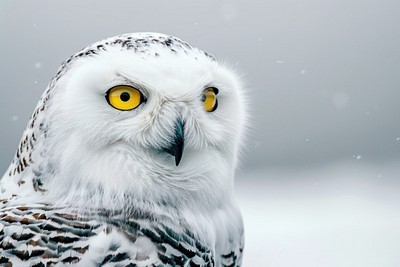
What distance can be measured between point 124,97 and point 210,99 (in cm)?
21

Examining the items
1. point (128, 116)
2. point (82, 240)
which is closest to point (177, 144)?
point (128, 116)

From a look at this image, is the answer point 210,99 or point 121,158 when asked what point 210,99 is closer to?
point 210,99

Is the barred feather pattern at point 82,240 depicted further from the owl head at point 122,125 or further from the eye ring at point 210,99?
the eye ring at point 210,99

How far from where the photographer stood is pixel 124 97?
1484mm

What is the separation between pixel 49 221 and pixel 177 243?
27 cm

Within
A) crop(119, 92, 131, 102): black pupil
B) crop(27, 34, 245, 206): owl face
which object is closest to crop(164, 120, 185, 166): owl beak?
crop(27, 34, 245, 206): owl face

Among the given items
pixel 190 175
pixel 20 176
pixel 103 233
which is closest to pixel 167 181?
pixel 190 175

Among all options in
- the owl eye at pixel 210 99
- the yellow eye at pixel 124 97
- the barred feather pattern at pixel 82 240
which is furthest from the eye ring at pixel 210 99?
the barred feather pattern at pixel 82 240

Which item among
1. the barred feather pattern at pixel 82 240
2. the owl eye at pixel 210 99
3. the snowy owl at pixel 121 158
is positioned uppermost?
the owl eye at pixel 210 99

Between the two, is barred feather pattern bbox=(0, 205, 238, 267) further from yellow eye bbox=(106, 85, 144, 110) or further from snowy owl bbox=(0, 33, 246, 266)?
yellow eye bbox=(106, 85, 144, 110)

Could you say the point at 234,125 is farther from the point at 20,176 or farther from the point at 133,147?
the point at 20,176

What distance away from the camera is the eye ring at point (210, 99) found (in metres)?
1.58

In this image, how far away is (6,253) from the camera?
1.37 meters

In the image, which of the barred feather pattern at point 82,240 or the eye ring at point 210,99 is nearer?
the barred feather pattern at point 82,240
